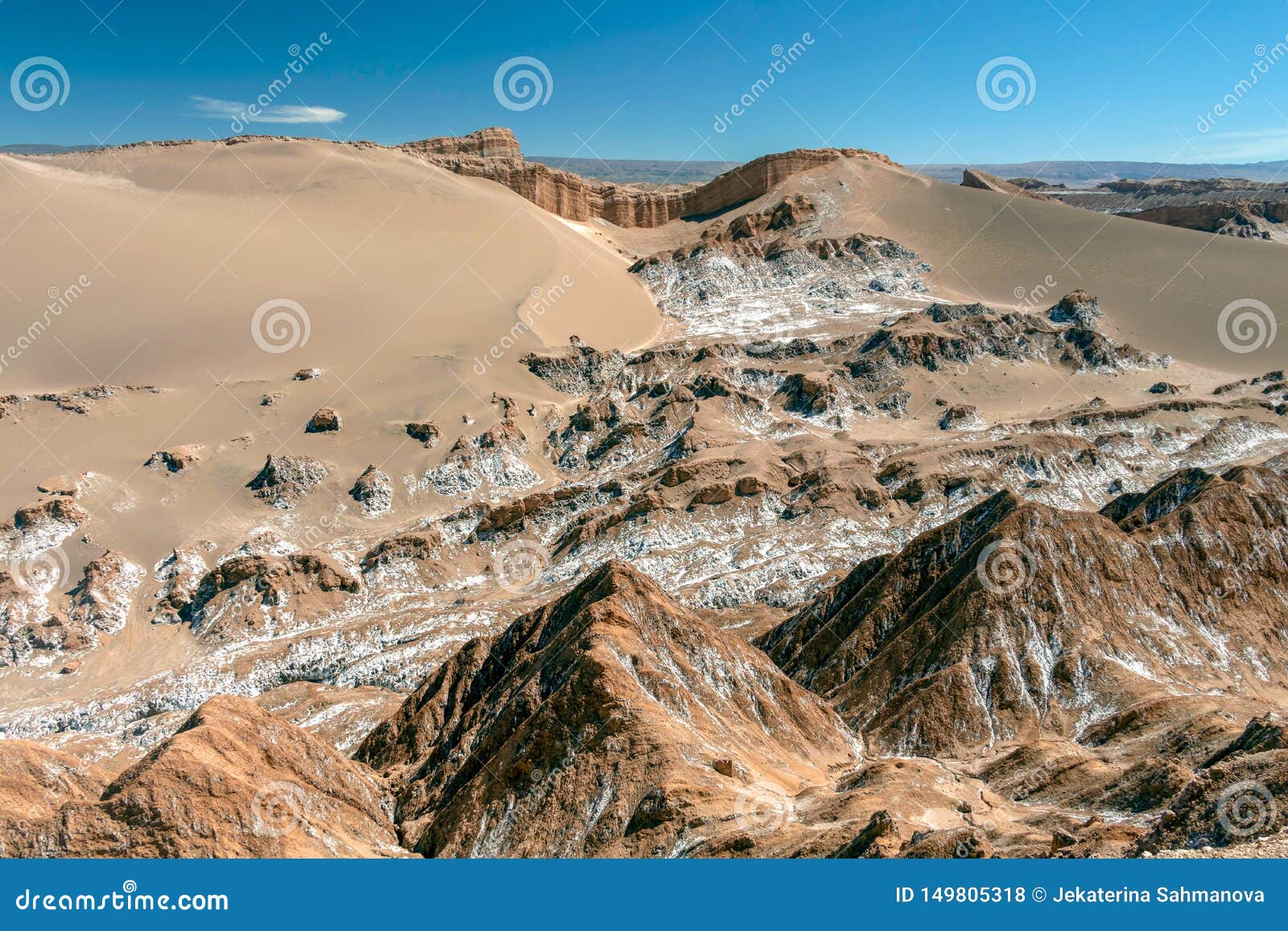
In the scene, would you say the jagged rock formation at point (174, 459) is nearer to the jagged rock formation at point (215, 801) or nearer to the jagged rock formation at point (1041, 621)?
the jagged rock formation at point (215, 801)

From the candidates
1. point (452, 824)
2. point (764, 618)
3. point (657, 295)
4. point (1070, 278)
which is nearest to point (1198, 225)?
point (1070, 278)

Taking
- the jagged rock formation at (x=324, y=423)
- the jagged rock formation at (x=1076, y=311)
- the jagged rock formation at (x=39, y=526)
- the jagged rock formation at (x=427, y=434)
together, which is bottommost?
the jagged rock formation at (x=39, y=526)

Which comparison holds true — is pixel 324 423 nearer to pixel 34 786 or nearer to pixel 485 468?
pixel 485 468

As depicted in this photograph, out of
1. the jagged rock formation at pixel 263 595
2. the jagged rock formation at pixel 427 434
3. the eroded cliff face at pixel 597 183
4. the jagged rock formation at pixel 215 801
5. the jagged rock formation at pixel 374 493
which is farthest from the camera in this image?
the eroded cliff face at pixel 597 183

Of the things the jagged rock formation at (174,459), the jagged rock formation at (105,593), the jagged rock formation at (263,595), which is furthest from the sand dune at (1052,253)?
the jagged rock formation at (105,593)

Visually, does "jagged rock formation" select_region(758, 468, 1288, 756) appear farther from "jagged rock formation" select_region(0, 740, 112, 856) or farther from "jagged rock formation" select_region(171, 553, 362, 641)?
"jagged rock formation" select_region(171, 553, 362, 641)

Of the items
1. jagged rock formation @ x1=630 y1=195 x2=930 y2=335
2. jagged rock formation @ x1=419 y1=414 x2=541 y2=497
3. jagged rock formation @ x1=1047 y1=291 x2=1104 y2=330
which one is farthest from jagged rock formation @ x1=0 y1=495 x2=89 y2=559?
jagged rock formation @ x1=1047 y1=291 x2=1104 y2=330

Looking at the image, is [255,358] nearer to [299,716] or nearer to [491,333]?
[491,333]

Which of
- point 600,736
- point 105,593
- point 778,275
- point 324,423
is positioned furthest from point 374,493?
point 778,275
